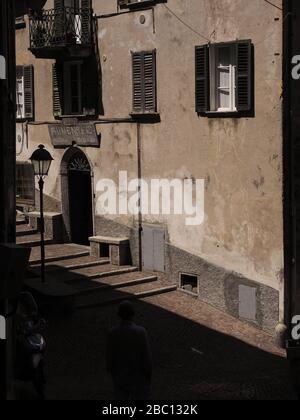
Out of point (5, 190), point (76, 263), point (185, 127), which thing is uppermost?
point (185, 127)

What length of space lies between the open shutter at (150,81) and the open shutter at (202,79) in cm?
179

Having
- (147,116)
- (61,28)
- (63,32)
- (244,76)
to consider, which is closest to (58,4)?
(61,28)

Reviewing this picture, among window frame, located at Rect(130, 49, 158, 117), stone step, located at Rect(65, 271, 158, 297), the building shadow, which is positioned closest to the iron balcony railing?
window frame, located at Rect(130, 49, 158, 117)

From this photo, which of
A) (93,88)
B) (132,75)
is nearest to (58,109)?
(93,88)

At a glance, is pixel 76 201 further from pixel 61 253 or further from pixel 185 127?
pixel 185 127

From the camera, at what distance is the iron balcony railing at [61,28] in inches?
858

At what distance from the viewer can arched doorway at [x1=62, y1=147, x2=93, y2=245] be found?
2367 centimetres

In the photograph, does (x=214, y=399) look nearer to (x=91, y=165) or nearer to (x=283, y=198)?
(x=283, y=198)

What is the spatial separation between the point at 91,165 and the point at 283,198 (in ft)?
24.5

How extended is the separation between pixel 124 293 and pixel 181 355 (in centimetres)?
412

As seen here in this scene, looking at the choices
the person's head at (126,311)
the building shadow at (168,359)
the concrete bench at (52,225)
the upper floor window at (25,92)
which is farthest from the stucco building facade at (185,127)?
the person's head at (126,311)

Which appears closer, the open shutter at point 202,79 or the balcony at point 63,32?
the open shutter at point 202,79

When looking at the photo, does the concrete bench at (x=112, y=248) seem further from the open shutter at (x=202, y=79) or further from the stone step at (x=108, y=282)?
the open shutter at (x=202, y=79)

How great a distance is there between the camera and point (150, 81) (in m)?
20.3
